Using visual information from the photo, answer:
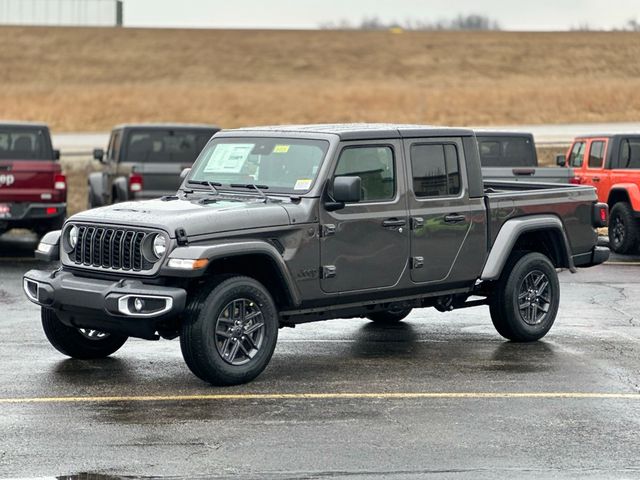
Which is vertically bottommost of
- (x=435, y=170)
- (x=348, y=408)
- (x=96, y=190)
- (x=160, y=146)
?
(x=96, y=190)

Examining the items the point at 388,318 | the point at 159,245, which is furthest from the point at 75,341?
the point at 388,318

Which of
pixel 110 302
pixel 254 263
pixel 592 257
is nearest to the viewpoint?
pixel 110 302

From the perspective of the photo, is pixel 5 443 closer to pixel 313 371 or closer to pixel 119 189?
pixel 313 371

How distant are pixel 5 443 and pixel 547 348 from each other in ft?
16.6

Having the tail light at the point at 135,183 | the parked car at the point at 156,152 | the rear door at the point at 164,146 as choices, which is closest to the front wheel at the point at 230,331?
the tail light at the point at 135,183

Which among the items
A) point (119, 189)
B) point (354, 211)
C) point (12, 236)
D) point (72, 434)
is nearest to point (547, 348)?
point (354, 211)

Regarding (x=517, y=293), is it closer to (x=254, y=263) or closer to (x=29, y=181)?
(x=254, y=263)

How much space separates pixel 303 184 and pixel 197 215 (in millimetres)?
997

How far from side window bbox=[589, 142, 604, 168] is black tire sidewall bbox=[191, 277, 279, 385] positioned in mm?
11334

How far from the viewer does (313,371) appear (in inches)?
380

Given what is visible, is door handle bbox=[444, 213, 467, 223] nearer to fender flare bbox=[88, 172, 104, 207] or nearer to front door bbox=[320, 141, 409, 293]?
front door bbox=[320, 141, 409, 293]

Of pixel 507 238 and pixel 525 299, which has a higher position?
pixel 507 238

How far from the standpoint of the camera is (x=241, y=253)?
896 centimetres

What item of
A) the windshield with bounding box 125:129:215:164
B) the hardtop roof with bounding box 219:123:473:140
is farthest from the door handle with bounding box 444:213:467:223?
the windshield with bounding box 125:129:215:164
